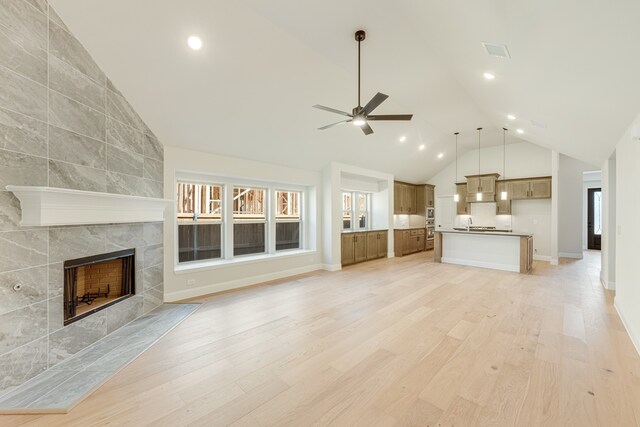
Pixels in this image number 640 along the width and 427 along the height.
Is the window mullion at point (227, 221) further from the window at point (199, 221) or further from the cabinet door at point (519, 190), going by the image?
the cabinet door at point (519, 190)

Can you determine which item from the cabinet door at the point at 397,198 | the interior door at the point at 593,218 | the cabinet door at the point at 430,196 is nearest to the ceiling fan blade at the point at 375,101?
the cabinet door at the point at 397,198

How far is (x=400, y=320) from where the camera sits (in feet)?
11.1

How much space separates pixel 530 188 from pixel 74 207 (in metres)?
10.2

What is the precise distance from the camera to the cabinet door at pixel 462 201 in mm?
9031

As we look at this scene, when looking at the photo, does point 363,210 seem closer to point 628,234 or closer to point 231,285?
point 231,285

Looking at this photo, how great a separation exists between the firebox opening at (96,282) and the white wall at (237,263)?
0.64 meters

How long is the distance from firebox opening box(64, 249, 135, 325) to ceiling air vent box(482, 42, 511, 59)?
15.2 feet

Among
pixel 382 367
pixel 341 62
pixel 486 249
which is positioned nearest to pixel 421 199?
pixel 486 249

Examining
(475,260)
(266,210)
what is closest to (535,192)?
(475,260)

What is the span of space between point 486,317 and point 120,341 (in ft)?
14.8

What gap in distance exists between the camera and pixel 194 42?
116 inches

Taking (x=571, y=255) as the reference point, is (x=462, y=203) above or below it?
above

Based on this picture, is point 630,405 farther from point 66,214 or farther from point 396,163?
point 396,163

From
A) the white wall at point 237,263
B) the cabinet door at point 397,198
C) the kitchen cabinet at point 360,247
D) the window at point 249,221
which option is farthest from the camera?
the cabinet door at point 397,198
